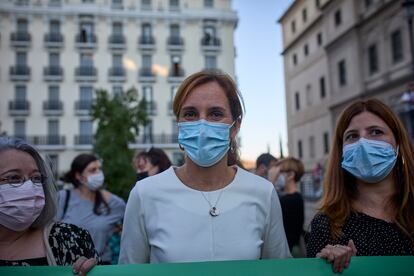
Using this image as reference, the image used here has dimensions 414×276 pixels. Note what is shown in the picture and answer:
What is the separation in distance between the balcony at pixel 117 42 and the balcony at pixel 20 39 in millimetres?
7462

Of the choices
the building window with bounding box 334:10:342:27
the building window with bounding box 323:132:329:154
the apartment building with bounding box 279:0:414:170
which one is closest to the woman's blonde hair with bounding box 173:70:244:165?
the apartment building with bounding box 279:0:414:170

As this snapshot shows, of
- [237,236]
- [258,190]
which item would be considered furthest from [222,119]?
[237,236]

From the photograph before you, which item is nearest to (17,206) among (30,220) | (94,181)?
(30,220)

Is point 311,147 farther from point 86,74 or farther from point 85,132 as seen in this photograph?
point 86,74

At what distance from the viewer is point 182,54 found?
45.5 metres

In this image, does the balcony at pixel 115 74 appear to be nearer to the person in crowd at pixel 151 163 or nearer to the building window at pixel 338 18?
the building window at pixel 338 18

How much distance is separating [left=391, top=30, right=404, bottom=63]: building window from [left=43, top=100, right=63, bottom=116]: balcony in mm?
29457

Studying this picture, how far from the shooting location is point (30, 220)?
2.49 meters

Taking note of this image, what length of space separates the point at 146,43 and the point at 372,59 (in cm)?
2266

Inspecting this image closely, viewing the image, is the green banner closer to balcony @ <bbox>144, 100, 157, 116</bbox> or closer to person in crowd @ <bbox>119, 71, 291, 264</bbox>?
person in crowd @ <bbox>119, 71, 291, 264</bbox>

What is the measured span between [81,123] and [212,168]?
42.7 meters

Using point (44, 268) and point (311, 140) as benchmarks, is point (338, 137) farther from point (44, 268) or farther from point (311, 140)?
point (311, 140)

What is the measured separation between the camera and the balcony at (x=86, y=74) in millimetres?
43719

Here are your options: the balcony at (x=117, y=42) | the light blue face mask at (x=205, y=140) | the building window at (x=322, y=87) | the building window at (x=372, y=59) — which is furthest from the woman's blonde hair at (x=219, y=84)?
the balcony at (x=117, y=42)
